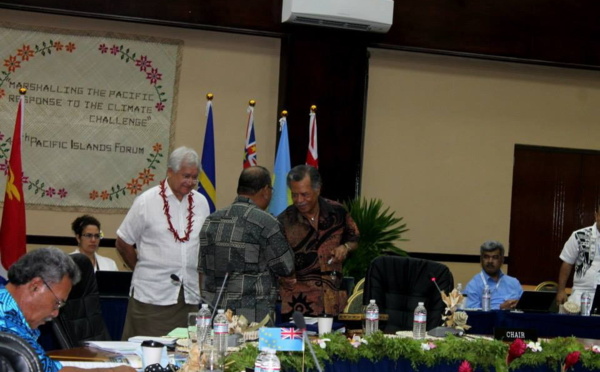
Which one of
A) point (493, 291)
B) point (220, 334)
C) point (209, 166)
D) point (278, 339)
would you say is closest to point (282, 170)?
point (209, 166)

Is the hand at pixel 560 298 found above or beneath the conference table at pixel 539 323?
above

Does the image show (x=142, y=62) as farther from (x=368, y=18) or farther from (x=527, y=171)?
(x=527, y=171)

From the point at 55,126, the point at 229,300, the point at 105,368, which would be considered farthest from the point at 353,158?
the point at 105,368

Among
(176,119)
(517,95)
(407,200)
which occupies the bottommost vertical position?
(407,200)

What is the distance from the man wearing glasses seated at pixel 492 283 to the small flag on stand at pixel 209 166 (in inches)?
77.8

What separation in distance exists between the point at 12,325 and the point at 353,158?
5.59m

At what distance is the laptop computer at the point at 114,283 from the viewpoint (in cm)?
553

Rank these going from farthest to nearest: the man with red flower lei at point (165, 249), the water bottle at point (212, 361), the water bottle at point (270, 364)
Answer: the man with red flower lei at point (165, 249) → the water bottle at point (212, 361) → the water bottle at point (270, 364)

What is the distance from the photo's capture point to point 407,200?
8.44 metres

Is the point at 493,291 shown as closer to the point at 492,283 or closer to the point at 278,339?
the point at 492,283

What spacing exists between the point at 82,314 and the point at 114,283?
151 centimetres

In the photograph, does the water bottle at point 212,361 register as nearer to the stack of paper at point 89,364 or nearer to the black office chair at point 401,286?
the stack of paper at point 89,364

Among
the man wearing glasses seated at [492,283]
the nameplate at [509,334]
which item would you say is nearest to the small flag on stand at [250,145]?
the man wearing glasses seated at [492,283]

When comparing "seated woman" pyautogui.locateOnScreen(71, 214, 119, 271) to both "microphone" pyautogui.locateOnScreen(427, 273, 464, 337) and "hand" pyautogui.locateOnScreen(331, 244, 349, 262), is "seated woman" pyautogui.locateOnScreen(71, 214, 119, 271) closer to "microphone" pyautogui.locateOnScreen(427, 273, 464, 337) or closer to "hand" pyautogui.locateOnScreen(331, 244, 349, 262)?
"hand" pyautogui.locateOnScreen(331, 244, 349, 262)
